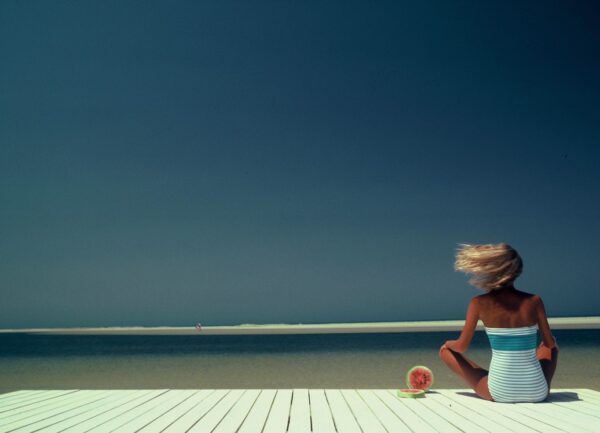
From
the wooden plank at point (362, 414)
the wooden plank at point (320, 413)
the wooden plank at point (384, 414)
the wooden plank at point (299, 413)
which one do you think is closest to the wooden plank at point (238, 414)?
the wooden plank at point (299, 413)

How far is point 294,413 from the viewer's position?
4805mm

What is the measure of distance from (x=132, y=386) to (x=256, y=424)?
9515 mm

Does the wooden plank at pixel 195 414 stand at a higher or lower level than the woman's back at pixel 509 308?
lower

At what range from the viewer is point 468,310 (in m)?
4.80

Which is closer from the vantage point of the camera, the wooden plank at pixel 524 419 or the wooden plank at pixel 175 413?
the wooden plank at pixel 524 419

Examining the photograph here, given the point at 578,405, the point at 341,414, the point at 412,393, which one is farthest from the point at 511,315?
the point at 341,414

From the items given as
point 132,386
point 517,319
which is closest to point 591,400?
point 517,319

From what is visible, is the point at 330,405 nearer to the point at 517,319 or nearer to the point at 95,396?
the point at 517,319

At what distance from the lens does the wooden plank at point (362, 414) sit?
4142mm

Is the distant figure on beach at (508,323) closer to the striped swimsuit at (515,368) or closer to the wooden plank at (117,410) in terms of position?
the striped swimsuit at (515,368)

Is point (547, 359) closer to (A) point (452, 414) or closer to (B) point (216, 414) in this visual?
(A) point (452, 414)

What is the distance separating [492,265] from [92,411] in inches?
151

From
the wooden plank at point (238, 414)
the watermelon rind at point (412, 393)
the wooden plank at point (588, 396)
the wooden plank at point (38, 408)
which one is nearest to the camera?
the wooden plank at point (238, 414)

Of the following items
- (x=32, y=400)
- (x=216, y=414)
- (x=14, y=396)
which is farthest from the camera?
(x=14, y=396)
